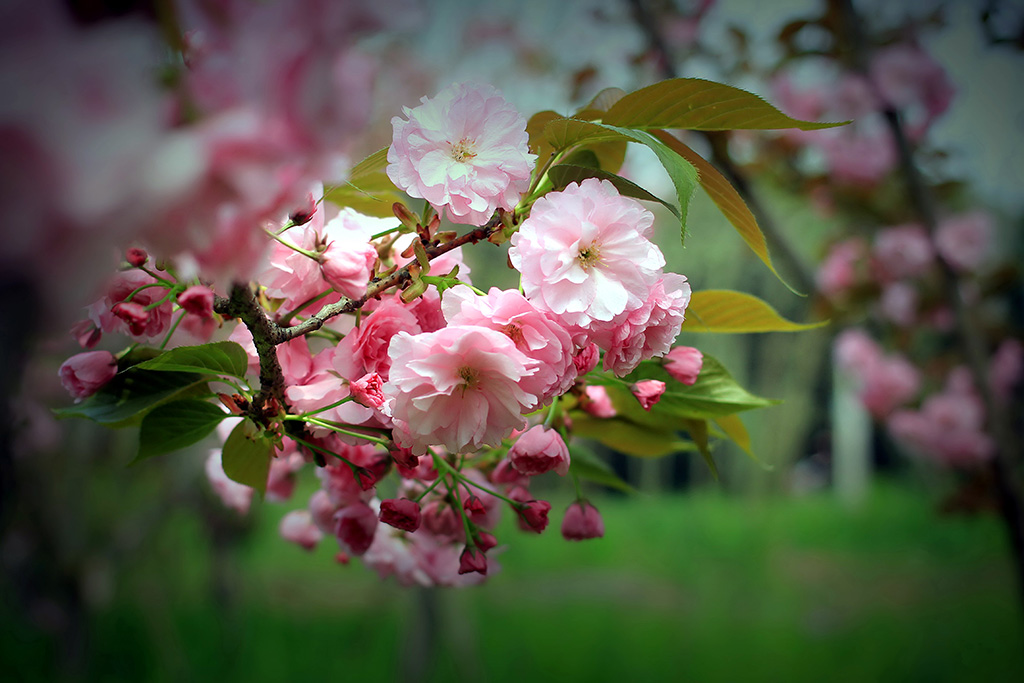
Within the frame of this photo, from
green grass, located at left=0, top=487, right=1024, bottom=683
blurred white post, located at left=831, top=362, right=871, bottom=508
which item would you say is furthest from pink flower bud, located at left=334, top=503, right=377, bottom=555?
blurred white post, located at left=831, top=362, right=871, bottom=508

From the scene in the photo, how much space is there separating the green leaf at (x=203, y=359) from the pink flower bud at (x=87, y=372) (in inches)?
1.7

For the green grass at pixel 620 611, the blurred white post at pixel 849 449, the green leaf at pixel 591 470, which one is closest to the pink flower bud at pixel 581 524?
the green leaf at pixel 591 470

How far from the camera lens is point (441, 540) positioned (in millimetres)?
397

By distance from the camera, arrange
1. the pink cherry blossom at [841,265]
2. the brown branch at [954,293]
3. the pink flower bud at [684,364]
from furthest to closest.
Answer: the pink cherry blossom at [841,265], the brown branch at [954,293], the pink flower bud at [684,364]

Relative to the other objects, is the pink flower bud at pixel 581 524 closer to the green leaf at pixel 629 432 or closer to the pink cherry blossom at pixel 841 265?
the green leaf at pixel 629 432

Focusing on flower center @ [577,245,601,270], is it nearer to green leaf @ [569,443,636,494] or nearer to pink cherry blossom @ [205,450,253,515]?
green leaf @ [569,443,636,494]

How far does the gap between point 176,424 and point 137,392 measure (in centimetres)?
3

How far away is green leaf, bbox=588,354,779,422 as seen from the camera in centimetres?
35

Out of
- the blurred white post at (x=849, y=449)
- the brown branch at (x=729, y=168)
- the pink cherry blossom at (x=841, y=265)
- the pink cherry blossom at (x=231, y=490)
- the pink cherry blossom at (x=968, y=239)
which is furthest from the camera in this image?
the blurred white post at (x=849, y=449)

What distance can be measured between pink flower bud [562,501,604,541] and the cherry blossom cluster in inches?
1.9

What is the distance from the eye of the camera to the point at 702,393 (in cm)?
36

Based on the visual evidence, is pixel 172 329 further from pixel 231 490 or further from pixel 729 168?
pixel 729 168

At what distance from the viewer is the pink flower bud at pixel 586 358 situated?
274 millimetres

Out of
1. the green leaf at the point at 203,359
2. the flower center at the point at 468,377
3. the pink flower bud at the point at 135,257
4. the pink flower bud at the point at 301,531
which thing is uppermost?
the pink flower bud at the point at 135,257
